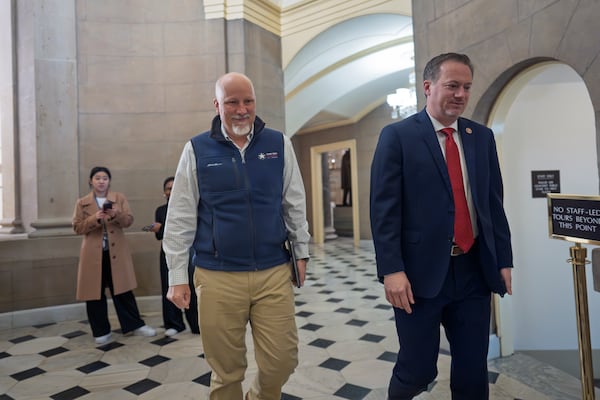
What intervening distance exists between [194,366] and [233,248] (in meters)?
1.98

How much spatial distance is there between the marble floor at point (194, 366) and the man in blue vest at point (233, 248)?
3.73ft

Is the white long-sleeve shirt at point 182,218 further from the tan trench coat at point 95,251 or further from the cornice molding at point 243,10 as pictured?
the cornice molding at point 243,10

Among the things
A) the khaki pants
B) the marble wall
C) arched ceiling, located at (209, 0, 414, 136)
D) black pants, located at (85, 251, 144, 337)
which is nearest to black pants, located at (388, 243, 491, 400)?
the khaki pants

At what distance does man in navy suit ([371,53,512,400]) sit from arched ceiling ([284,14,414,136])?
4.62 meters

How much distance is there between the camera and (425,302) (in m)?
1.73

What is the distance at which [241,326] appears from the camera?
1.86 m

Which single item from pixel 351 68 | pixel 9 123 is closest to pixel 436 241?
pixel 9 123

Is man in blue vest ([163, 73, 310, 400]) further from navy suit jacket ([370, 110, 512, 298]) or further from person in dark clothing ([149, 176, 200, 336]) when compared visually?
person in dark clothing ([149, 176, 200, 336])

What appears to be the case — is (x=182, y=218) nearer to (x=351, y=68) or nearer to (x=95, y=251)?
(x=95, y=251)

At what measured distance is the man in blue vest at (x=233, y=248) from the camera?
181 centimetres

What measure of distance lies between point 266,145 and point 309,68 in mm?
6282

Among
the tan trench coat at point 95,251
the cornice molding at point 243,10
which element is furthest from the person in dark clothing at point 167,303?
the cornice molding at point 243,10

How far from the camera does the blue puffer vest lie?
1.81m

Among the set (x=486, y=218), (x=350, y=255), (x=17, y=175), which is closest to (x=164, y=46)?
(x=17, y=175)
